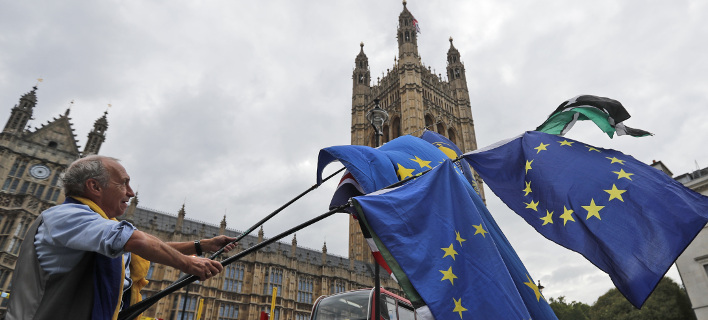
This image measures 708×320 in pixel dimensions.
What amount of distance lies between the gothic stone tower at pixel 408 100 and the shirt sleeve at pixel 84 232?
4833cm

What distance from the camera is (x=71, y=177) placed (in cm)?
255

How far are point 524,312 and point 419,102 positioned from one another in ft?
171

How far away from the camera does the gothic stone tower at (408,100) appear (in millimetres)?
53219

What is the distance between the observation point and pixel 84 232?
7.07ft

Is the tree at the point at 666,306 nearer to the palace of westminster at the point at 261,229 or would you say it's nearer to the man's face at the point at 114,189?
the palace of westminster at the point at 261,229

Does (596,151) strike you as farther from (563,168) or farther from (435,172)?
(435,172)

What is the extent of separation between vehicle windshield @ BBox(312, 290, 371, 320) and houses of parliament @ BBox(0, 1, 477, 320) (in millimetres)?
6001

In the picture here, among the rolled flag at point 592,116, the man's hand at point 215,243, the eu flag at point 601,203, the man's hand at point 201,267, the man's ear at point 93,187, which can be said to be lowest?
the man's hand at point 201,267

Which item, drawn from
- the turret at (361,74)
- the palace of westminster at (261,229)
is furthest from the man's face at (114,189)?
the turret at (361,74)

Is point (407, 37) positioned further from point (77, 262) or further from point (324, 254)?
point (77, 262)

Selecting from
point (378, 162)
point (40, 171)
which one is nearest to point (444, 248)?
point (378, 162)

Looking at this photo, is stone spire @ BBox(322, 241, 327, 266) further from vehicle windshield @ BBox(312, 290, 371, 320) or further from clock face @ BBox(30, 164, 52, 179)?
vehicle windshield @ BBox(312, 290, 371, 320)

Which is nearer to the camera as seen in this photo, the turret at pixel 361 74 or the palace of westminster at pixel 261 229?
the palace of westminster at pixel 261 229

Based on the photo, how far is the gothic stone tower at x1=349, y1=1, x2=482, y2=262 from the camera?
175ft
